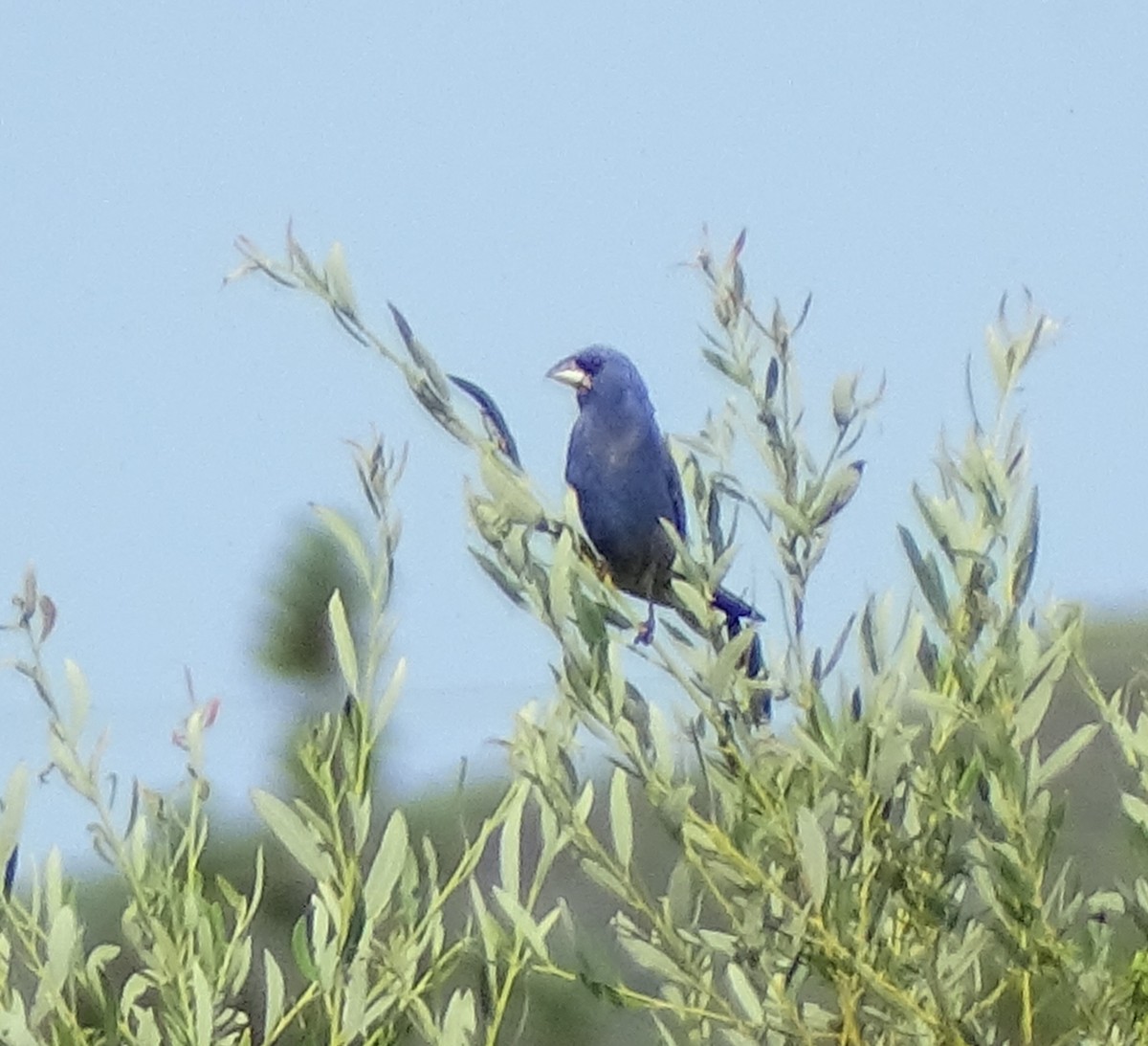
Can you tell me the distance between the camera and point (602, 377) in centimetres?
334

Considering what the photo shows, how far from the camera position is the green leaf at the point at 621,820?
61.8 inches

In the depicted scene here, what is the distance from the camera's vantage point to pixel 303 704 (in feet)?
17.7

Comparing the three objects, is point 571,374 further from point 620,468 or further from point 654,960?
point 654,960

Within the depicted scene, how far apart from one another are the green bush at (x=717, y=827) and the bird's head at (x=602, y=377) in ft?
5.29

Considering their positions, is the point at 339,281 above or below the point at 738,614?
above

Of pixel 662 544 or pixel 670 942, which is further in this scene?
pixel 662 544

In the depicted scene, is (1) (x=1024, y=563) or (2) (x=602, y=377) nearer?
(1) (x=1024, y=563)

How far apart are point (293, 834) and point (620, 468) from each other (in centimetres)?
169

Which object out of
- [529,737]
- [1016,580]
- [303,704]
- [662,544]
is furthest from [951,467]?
[303,704]

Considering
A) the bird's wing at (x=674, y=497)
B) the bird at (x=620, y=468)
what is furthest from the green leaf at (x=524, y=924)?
the bird's wing at (x=674, y=497)

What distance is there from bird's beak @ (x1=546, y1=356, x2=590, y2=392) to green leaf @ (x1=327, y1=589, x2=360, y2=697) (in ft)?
5.85

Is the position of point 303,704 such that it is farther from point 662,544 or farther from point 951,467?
point 951,467

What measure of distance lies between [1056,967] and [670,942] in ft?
0.93

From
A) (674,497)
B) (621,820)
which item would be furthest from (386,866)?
(674,497)
